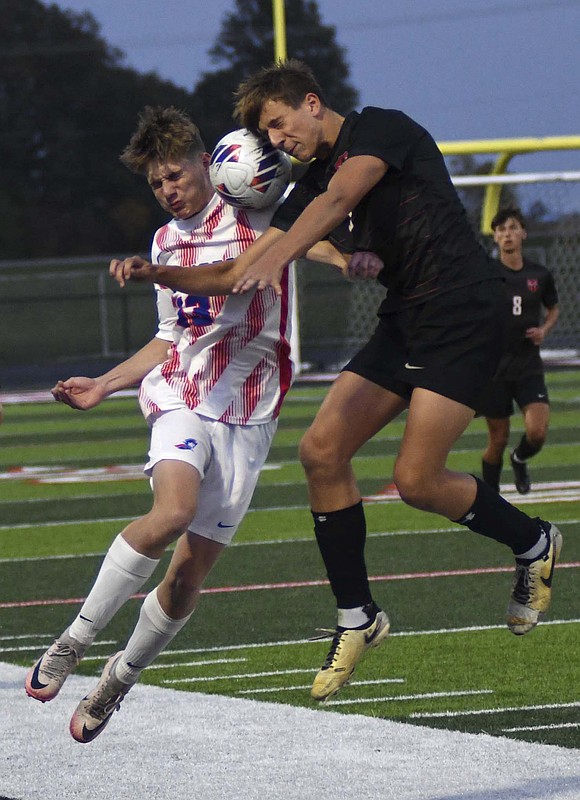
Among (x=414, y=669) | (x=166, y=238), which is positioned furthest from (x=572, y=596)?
(x=166, y=238)

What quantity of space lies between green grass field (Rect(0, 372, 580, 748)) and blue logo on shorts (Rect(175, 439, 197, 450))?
56.1 inches

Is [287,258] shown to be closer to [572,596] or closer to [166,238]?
[166,238]

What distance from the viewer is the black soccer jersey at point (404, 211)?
5129mm

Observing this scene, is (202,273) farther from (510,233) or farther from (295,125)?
(510,233)

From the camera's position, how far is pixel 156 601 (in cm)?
543

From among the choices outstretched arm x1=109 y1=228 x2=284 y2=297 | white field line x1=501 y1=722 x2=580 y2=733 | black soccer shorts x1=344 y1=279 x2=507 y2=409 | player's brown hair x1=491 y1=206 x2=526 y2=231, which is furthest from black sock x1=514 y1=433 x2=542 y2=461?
outstretched arm x1=109 y1=228 x2=284 y2=297

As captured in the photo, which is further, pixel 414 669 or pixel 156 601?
pixel 414 669

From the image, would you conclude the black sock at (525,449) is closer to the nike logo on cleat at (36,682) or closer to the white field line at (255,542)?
the white field line at (255,542)

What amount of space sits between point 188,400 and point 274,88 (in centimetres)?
108

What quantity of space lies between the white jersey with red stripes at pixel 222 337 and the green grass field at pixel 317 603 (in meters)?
1.41

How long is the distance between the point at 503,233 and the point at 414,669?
5.33m

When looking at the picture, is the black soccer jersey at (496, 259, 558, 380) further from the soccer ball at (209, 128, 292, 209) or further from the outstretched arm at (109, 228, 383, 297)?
the outstretched arm at (109, 228, 383, 297)

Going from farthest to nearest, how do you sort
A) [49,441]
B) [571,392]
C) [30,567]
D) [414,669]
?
1. [571,392]
2. [49,441]
3. [30,567]
4. [414,669]

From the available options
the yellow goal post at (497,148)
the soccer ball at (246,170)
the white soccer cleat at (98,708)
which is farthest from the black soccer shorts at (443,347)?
the yellow goal post at (497,148)
